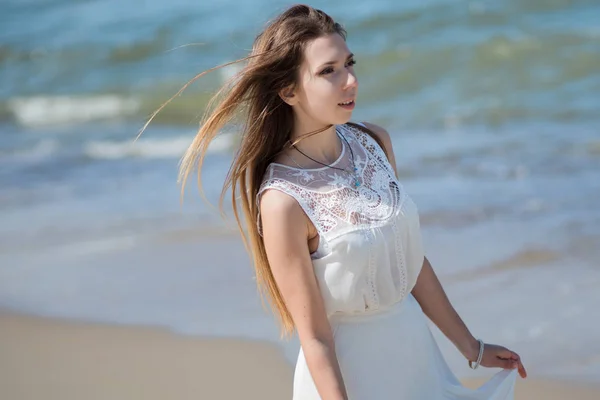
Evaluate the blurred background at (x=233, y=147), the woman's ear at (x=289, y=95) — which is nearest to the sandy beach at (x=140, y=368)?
the blurred background at (x=233, y=147)

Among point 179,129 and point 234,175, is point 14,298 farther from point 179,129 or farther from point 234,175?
point 179,129

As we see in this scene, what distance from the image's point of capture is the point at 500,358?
3.13 meters

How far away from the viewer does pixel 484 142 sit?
349 inches

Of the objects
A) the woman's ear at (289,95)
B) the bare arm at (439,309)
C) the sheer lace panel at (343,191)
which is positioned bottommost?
the bare arm at (439,309)

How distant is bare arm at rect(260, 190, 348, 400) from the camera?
2.68m

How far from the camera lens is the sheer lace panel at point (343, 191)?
2.76 m

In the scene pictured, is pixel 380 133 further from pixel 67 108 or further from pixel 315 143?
pixel 67 108

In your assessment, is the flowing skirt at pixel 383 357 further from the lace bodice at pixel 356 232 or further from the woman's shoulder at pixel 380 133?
the woman's shoulder at pixel 380 133

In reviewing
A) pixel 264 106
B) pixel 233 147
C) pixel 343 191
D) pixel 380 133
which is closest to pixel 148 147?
pixel 233 147

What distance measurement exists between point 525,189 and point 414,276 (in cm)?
454

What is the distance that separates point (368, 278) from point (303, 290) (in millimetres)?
196

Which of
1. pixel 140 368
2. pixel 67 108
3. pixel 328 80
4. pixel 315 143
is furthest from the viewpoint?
pixel 67 108

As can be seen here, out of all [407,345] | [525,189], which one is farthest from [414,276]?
[525,189]

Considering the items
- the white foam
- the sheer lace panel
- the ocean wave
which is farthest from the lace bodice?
the white foam
